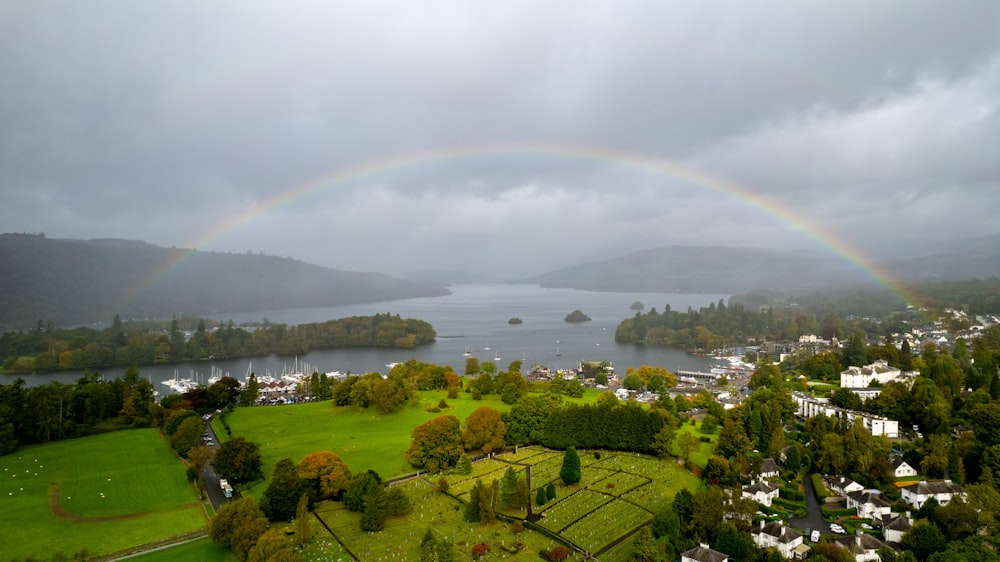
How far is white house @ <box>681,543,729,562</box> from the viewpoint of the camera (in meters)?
13.3

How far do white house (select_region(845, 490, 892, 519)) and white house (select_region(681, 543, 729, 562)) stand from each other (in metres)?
6.64

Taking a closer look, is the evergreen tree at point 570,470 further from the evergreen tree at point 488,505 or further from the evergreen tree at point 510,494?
the evergreen tree at point 488,505

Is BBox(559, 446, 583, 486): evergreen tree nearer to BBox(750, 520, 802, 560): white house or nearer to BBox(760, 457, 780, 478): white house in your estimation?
BBox(750, 520, 802, 560): white house

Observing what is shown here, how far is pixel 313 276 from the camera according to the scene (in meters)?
183

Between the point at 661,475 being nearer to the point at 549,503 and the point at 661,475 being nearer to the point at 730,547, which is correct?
the point at 549,503

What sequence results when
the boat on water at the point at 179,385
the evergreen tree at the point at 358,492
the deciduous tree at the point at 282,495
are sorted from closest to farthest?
the deciduous tree at the point at 282,495
the evergreen tree at the point at 358,492
the boat on water at the point at 179,385

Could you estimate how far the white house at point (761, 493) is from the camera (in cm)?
1802

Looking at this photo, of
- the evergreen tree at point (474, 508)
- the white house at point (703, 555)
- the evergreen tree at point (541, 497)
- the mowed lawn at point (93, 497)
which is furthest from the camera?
the evergreen tree at point (541, 497)

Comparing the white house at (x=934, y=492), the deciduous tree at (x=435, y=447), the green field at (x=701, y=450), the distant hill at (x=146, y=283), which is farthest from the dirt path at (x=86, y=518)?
the distant hill at (x=146, y=283)

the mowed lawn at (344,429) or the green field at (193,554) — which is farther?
the mowed lawn at (344,429)

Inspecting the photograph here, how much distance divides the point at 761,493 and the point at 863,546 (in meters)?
4.14

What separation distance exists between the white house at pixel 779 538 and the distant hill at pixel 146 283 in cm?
10817

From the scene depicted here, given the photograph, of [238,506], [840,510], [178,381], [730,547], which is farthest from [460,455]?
[178,381]

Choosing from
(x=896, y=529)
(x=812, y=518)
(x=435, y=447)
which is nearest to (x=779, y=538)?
(x=812, y=518)
